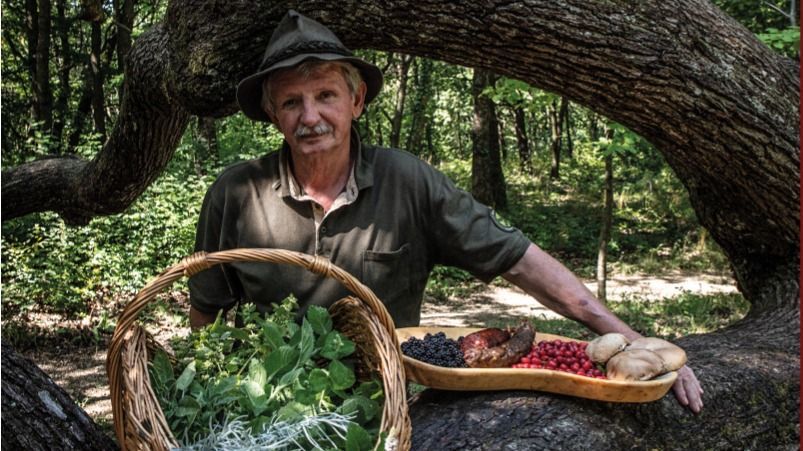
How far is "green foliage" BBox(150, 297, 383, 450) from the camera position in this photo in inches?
73.2

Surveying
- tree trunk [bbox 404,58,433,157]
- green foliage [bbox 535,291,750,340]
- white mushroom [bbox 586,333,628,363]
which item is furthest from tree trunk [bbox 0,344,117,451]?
tree trunk [bbox 404,58,433,157]

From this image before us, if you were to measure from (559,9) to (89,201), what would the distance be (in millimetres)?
3724

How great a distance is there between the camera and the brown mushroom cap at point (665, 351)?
2303 millimetres

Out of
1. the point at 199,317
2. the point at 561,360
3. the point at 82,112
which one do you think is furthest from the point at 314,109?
the point at 82,112

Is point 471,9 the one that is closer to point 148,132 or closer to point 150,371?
point 150,371

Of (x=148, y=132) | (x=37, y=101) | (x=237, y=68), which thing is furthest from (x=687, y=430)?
(x=37, y=101)

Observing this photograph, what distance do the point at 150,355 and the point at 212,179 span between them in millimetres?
8766

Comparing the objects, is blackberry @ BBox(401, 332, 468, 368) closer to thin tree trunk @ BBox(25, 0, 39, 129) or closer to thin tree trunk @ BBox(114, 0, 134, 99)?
thin tree trunk @ BBox(114, 0, 134, 99)

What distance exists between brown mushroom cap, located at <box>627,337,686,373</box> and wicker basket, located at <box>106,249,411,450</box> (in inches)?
34.7

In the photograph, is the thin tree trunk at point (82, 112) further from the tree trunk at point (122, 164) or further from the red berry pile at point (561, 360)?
the red berry pile at point (561, 360)

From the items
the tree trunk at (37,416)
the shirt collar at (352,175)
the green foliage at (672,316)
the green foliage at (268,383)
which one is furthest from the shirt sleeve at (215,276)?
the green foliage at (672,316)

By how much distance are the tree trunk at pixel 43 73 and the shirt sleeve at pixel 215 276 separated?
31.7ft

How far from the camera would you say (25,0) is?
1447 centimetres

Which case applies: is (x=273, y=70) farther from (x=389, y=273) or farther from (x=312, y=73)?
(x=389, y=273)
